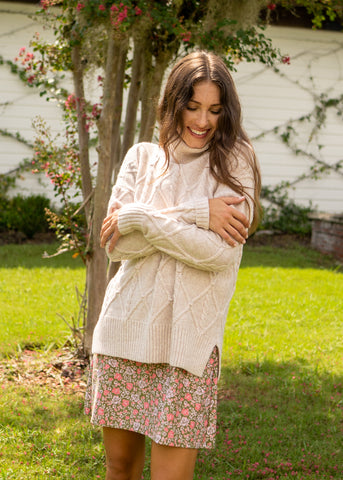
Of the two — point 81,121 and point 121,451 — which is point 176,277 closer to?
point 121,451

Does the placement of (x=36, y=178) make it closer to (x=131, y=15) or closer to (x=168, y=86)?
(x=131, y=15)

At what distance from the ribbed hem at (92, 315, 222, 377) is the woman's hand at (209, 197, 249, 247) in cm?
32

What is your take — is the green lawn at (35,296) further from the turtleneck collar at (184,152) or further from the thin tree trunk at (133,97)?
the turtleneck collar at (184,152)

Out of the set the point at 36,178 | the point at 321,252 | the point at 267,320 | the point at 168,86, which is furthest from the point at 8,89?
the point at 168,86

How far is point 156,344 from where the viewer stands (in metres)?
2.04

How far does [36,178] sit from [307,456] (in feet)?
22.5

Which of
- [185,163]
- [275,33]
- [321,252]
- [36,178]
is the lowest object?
[321,252]

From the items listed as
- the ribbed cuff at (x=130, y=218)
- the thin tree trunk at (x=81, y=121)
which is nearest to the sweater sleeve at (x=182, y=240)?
the ribbed cuff at (x=130, y=218)

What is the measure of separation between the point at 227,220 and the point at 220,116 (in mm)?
363

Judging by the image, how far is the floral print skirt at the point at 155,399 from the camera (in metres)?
2.00

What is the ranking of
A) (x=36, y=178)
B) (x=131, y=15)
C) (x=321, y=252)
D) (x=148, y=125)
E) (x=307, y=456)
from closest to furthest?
(x=307, y=456) → (x=131, y=15) → (x=148, y=125) → (x=321, y=252) → (x=36, y=178)

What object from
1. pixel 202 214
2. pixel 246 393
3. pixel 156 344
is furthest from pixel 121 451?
pixel 246 393

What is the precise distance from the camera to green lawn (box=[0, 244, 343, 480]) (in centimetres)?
302

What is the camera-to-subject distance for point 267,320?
5266 mm
